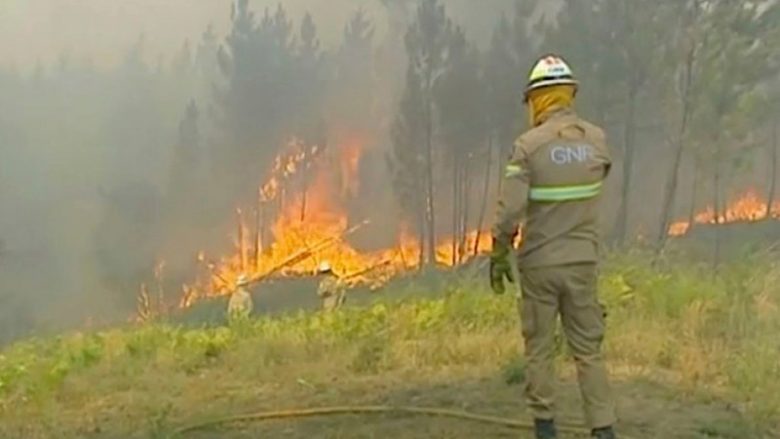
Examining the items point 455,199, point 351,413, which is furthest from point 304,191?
point 351,413

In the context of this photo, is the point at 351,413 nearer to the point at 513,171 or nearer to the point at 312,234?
the point at 513,171

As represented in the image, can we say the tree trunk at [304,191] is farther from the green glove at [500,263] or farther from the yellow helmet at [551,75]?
the yellow helmet at [551,75]

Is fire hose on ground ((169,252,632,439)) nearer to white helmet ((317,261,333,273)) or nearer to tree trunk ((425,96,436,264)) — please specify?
white helmet ((317,261,333,273))

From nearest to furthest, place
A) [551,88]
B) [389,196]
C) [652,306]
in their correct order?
[551,88] < [652,306] < [389,196]

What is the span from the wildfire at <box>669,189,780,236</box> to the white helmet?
6830mm

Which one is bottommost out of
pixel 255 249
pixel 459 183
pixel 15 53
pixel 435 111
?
pixel 255 249

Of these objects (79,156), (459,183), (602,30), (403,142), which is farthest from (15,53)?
(602,30)

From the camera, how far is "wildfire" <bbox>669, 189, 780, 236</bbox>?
19.8 metres

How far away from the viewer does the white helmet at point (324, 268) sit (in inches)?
775

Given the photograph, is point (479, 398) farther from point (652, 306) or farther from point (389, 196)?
point (389, 196)

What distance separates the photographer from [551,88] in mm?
3811

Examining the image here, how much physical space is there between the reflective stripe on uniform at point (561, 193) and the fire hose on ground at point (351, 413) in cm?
121

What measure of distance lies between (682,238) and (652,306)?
12.0 m

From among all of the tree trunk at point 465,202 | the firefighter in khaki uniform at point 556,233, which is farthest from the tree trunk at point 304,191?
the firefighter in khaki uniform at point 556,233
